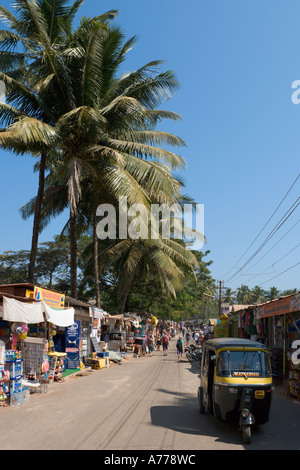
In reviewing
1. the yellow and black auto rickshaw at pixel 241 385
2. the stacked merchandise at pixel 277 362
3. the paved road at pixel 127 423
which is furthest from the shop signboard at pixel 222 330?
the yellow and black auto rickshaw at pixel 241 385

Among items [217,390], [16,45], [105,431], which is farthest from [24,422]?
[16,45]

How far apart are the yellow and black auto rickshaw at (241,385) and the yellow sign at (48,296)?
23.4ft

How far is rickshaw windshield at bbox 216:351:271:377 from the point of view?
26.1 ft

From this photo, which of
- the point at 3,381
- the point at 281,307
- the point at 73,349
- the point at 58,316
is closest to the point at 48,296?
the point at 58,316

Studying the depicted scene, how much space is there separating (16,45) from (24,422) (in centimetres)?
1553

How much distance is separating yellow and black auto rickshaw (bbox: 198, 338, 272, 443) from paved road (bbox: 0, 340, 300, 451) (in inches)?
16.2

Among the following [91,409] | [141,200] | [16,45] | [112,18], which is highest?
[112,18]

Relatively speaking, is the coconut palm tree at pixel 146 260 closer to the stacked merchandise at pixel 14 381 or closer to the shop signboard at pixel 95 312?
the shop signboard at pixel 95 312

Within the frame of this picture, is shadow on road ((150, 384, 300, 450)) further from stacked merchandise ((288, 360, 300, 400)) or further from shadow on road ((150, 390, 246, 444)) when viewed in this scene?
stacked merchandise ((288, 360, 300, 400))

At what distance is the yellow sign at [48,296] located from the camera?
13478mm

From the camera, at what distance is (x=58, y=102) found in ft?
59.1
